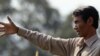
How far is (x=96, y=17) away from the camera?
16.3ft

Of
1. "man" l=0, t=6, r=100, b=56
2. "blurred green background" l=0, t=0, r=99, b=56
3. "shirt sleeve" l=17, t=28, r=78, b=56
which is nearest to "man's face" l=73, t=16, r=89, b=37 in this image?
"man" l=0, t=6, r=100, b=56

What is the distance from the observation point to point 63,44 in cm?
516

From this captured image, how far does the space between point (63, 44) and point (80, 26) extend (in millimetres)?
332

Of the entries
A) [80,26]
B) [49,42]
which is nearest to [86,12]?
[80,26]

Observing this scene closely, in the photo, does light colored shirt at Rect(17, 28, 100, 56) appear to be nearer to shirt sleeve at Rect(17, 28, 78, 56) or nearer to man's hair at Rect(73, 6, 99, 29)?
shirt sleeve at Rect(17, 28, 78, 56)

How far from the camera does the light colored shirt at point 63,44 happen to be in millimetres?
4865

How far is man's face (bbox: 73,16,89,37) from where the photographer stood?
490 centimetres

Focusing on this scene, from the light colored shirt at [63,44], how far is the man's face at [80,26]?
0.08m

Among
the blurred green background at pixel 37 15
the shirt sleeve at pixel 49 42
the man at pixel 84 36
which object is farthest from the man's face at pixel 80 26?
the blurred green background at pixel 37 15

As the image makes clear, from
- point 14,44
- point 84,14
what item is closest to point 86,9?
point 84,14

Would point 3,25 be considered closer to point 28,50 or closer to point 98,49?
point 98,49

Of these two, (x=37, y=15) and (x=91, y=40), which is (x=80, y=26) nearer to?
(x=91, y=40)

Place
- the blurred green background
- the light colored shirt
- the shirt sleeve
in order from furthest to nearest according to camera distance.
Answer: the blurred green background
the shirt sleeve
the light colored shirt

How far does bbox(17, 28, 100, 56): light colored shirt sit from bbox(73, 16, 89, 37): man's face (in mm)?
84
